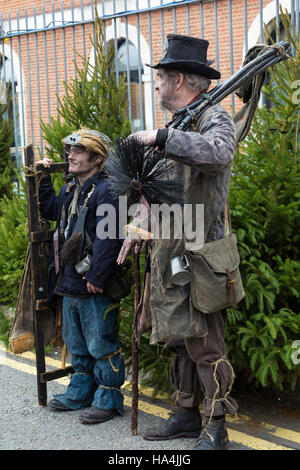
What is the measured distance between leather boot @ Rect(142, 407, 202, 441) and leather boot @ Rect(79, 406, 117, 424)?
0.39 metres

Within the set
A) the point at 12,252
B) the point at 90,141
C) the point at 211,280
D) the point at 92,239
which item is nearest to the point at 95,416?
the point at 92,239

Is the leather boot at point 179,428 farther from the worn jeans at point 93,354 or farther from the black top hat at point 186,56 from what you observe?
the black top hat at point 186,56

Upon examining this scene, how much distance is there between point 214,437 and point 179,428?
0.96 feet

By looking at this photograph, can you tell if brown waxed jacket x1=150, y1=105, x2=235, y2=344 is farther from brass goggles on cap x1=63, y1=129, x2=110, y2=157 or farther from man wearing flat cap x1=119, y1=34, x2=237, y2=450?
brass goggles on cap x1=63, y1=129, x2=110, y2=157

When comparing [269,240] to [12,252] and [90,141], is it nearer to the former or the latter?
[90,141]

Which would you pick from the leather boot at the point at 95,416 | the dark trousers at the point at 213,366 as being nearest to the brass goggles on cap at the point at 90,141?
the dark trousers at the point at 213,366

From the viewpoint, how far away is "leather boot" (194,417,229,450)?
11.4ft

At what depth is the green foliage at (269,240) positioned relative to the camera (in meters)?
3.77

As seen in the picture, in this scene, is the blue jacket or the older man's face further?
the blue jacket

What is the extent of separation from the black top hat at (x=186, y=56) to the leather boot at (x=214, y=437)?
79.7 inches

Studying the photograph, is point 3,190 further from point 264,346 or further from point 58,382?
point 264,346

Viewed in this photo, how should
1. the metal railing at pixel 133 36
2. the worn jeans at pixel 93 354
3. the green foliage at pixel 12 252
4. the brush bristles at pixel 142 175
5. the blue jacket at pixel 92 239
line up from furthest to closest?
1. the metal railing at pixel 133 36
2. the green foliage at pixel 12 252
3. the worn jeans at pixel 93 354
4. the blue jacket at pixel 92 239
5. the brush bristles at pixel 142 175

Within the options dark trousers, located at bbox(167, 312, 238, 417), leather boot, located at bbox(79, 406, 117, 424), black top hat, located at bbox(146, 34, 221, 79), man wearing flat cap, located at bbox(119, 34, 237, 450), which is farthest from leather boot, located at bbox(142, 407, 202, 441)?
black top hat, located at bbox(146, 34, 221, 79)
